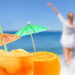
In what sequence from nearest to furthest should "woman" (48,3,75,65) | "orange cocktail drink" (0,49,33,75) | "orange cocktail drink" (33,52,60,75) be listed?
"orange cocktail drink" (0,49,33,75) → "orange cocktail drink" (33,52,60,75) → "woman" (48,3,75,65)

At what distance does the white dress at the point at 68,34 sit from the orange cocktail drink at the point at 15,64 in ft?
9.92

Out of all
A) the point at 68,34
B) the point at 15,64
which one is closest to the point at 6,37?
the point at 15,64

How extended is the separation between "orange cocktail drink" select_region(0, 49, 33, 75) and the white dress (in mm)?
3025

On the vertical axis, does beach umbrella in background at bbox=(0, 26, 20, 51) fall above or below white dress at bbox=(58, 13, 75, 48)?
below

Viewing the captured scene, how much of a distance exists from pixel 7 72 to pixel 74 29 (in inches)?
122

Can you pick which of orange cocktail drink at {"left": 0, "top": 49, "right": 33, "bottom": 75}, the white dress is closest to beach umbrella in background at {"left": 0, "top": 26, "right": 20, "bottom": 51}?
orange cocktail drink at {"left": 0, "top": 49, "right": 33, "bottom": 75}

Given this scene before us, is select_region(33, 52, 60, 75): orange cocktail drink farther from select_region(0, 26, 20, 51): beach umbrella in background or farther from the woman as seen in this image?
the woman

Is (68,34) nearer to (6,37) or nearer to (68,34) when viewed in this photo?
(68,34)

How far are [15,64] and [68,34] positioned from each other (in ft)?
10.4

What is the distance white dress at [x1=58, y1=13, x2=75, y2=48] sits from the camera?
3634mm

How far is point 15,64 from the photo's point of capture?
650 mm

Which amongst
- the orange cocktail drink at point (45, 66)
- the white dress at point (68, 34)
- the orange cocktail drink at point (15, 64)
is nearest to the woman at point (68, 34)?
the white dress at point (68, 34)

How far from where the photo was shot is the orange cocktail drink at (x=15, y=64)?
0.65m

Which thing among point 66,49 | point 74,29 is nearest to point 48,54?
point 74,29
